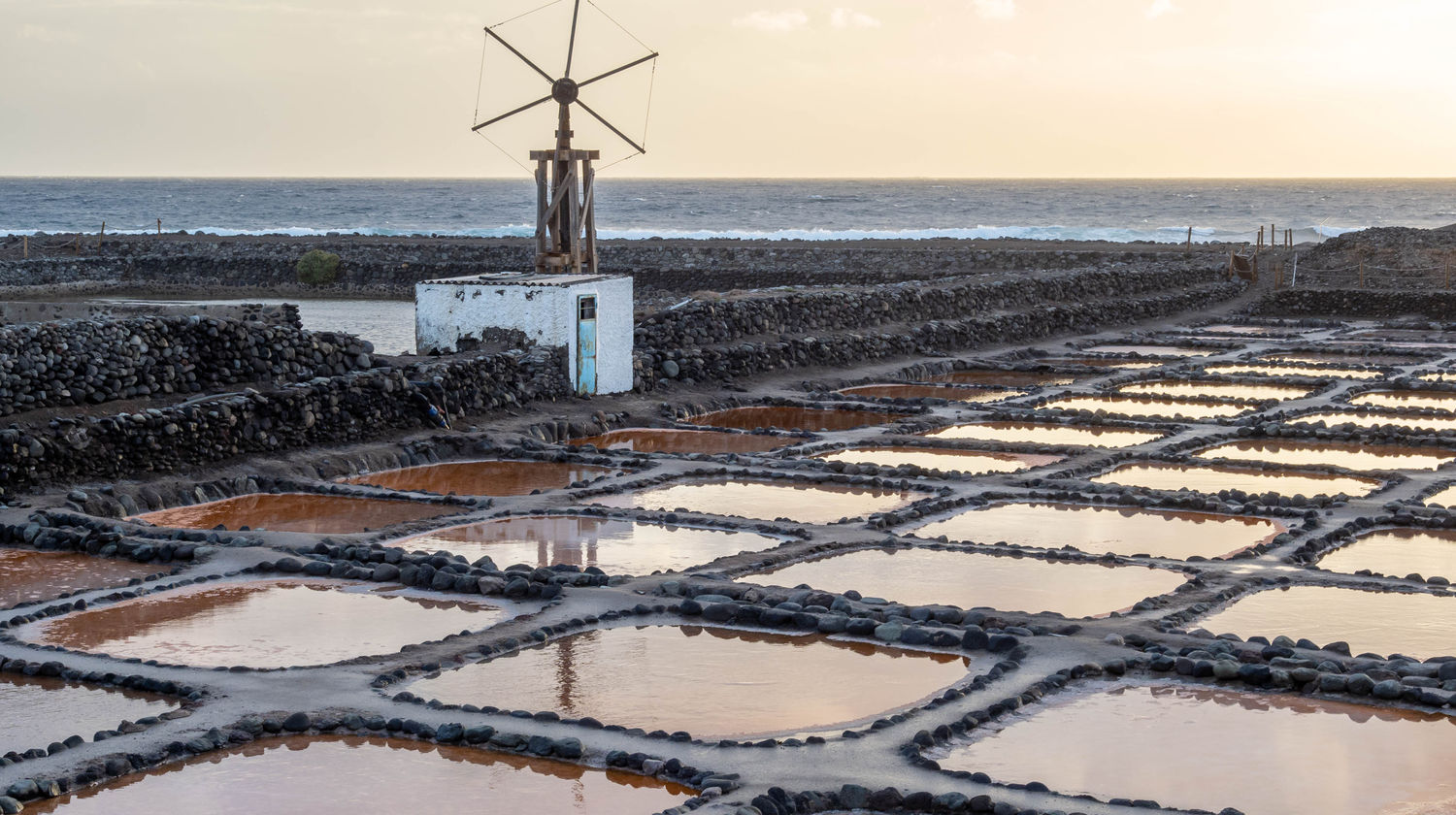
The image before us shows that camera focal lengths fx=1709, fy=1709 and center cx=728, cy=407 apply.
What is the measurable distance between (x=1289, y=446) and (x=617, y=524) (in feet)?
27.0

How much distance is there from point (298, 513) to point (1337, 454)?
33.8 feet

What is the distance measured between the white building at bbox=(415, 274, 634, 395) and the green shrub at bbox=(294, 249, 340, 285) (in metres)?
33.9

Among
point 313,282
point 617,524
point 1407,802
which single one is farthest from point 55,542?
point 313,282

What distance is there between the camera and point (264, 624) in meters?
10.3

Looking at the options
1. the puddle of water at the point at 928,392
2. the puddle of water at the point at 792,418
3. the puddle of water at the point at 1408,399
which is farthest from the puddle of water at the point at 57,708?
the puddle of water at the point at 1408,399

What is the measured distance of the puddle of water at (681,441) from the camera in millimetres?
17812

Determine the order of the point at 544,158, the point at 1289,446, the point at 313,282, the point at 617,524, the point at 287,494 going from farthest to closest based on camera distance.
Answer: the point at 313,282
the point at 544,158
the point at 1289,446
the point at 287,494
the point at 617,524

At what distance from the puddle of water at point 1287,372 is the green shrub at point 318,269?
33711 millimetres

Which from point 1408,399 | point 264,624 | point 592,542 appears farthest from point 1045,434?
point 264,624

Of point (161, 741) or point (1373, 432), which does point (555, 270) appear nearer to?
point (1373, 432)

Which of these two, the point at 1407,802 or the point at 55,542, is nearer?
the point at 1407,802

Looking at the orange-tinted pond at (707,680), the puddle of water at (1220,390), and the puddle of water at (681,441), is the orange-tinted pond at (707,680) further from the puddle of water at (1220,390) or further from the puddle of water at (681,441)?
the puddle of water at (1220,390)

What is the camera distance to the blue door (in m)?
20.1

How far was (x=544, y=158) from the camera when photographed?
945 inches
